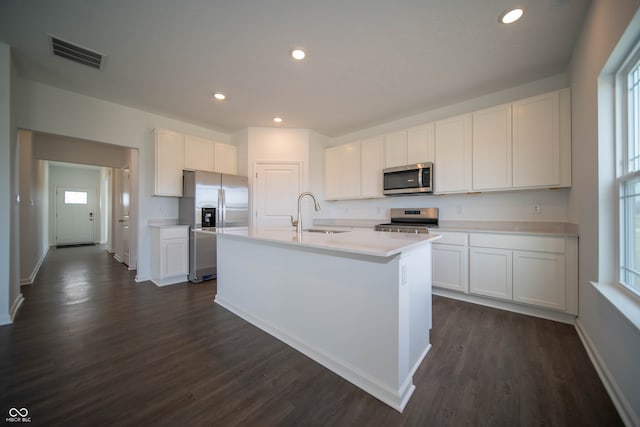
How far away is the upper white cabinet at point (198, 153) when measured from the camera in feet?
13.3

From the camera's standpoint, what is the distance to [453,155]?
3225mm

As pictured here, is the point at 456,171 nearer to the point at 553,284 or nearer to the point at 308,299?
the point at 553,284

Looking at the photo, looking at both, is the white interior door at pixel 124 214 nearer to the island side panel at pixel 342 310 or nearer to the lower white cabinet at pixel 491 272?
the island side panel at pixel 342 310

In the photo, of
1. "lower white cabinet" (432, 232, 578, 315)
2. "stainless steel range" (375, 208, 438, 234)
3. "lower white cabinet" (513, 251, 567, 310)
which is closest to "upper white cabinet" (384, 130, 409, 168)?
"stainless steel range" (375, 208, 438, 234)

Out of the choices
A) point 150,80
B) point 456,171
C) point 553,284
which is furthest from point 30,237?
point 553,284

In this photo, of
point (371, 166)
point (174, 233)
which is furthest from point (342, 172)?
point (174, 233)

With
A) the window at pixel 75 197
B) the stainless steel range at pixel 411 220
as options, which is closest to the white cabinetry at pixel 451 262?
the stainless steel range at pixel 411 220

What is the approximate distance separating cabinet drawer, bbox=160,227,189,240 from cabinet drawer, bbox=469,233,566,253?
414 centimetres

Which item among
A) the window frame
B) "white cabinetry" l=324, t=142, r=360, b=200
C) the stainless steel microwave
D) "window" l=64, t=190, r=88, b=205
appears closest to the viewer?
the window frame

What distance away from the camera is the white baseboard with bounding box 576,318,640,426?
3.95ft

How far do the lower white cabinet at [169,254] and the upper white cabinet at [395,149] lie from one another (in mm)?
3485

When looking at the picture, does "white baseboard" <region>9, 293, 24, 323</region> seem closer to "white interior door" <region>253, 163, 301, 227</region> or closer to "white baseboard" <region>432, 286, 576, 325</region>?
"white interior door" <region>253, 163, 301, 227</region>

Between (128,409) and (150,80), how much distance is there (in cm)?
326

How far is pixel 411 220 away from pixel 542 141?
1789 mm
